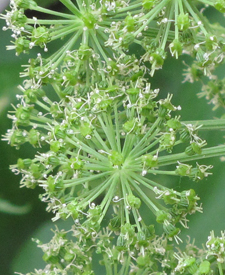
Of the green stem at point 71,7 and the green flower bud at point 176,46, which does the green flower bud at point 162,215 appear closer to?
the green flower bud at point 176,46

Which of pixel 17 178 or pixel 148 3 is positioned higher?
pixel 148 3

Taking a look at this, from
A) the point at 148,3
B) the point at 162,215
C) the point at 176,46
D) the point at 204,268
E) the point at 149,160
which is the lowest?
the point at 204,268

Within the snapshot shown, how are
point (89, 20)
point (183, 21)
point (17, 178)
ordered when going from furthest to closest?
1. point (17, 178)
2. point (89, 20)
3. point (183, 21)

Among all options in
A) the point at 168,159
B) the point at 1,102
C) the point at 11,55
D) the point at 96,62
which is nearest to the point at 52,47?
the point at 11,55

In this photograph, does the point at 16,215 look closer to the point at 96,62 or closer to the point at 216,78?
the point at 96,62

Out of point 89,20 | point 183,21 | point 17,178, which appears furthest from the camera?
point 17,178

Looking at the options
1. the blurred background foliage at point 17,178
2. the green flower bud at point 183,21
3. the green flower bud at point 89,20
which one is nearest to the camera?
the green flower bud at point 183,21

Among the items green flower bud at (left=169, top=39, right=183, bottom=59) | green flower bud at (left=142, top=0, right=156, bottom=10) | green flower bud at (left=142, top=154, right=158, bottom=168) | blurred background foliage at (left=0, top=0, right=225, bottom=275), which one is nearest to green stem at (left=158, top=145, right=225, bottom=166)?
green flower bud at (left=142, top=154, right=158, bottom=168)

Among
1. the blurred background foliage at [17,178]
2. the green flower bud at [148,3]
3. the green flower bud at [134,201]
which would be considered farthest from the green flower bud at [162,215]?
the blurred background foliage at [17,178]

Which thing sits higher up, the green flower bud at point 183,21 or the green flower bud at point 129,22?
the green flower bud at point 129,22

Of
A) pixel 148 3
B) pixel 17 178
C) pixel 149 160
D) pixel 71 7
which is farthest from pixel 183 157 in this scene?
pixel 17 178

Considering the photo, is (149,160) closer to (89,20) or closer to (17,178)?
(89,20)
